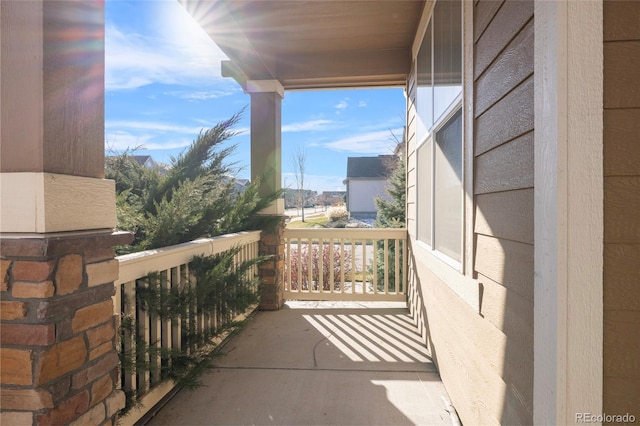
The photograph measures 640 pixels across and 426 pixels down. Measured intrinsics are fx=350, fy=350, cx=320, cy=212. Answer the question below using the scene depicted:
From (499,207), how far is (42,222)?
5.17ft

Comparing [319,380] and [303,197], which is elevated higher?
[303,197]

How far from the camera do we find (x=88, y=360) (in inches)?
50.2

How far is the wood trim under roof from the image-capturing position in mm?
2963

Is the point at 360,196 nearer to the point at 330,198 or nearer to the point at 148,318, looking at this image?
the point at 330,198

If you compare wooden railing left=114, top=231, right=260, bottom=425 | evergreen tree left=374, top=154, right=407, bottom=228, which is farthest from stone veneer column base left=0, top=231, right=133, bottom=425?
evergreen tree left=374, top=154, right=407, bottom=228

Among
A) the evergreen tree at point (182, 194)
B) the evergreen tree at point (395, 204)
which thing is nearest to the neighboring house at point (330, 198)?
the evergreen tree at point (395, 204)

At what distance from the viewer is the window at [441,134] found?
191 centimetres

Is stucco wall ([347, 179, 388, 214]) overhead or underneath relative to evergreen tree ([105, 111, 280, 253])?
overhead

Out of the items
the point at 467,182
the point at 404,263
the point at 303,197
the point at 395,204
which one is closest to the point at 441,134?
the point at 467,182

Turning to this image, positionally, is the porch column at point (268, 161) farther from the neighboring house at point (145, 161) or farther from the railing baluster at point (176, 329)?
the railing baluster at point (176, 329)

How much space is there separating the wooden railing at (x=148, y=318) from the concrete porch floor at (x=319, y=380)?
0.61 ft

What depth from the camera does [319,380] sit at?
7.86 feet

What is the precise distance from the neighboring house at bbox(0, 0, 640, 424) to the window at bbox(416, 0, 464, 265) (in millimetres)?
42

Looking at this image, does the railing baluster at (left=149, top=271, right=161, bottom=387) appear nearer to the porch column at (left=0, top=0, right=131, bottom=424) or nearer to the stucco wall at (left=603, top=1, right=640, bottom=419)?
the porch column at (left=0, top=0, right=131, bottom=424)
